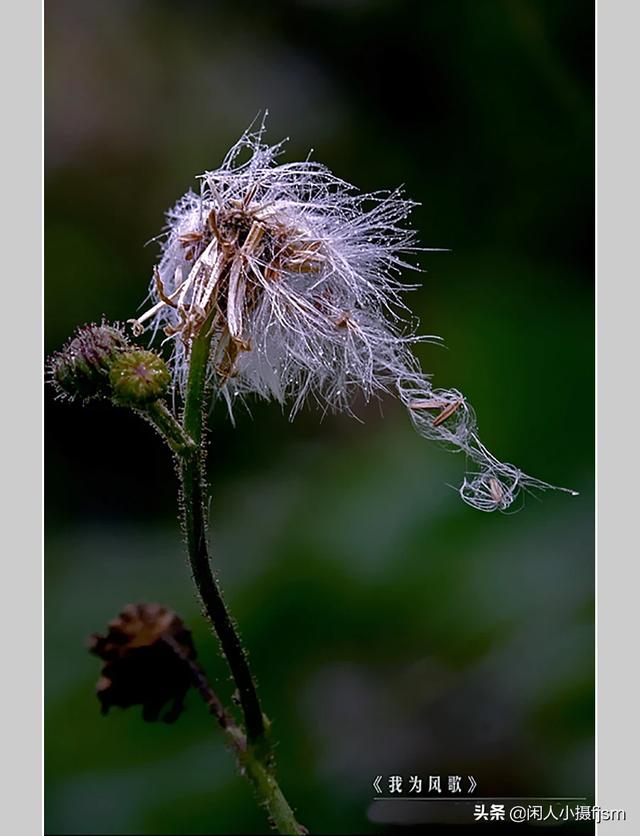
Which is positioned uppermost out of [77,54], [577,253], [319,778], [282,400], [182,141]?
[77,54]

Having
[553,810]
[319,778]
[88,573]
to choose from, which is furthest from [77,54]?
[553,810]

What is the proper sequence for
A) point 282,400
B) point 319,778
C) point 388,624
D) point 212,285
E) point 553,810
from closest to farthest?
point 212,285
point 282,400
point 553,810
point 319,778
point 388,624

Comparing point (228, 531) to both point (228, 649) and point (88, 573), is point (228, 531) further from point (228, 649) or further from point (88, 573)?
point (228, 649)

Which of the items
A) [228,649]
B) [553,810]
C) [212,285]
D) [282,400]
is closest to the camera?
[228,649]

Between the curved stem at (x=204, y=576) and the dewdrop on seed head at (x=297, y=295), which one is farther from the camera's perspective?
the dewdrop on seed head at (x=297, y=295)

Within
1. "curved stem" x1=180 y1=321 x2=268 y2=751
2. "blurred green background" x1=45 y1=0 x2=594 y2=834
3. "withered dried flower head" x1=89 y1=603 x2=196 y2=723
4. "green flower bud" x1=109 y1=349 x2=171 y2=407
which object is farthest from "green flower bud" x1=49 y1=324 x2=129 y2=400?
"blurred green background" x1=45 y1=0 x2=594 y2=834

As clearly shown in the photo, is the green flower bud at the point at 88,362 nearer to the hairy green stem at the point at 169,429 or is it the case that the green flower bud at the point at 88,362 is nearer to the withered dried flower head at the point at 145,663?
the hairy green stem at the point at 169,429

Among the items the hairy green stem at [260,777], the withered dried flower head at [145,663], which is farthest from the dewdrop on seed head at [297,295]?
the hairy green stem at [260,777]
